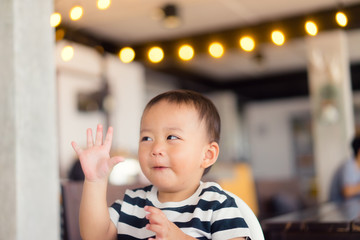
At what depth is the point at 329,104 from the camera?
575 cm

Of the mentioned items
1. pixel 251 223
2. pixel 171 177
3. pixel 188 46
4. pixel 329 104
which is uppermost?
pixel 188 46

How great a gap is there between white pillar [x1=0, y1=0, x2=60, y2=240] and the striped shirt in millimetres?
354

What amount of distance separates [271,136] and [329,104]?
6789 millimetres

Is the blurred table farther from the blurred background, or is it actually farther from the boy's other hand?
the blurred background

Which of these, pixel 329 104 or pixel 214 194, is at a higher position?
pixel 329 104

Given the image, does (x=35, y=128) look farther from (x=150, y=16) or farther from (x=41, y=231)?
(x=150, y=16)

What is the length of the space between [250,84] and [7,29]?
8.51m

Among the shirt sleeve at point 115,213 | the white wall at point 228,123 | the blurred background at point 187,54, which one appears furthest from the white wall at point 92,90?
the shirt sleeve at point 115,213

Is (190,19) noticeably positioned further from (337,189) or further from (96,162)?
(96,162)

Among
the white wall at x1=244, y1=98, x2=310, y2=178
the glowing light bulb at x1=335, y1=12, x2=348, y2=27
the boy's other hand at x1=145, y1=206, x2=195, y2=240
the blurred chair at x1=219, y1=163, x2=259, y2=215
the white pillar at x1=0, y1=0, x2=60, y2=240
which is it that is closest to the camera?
the boy's other hand at x1=145, y1=206, x2=195, y2=240

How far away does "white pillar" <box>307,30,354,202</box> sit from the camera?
5680 mm

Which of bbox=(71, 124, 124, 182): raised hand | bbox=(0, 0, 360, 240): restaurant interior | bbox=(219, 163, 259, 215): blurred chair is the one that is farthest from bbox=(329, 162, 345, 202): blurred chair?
bbox=(219, 163, 259, 215): blurred chair

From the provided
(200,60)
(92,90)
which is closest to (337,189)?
(92,90)

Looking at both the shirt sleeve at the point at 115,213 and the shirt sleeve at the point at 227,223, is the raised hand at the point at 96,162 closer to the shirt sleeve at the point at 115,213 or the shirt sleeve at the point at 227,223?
the shirt sleeve at the point at 115,213
